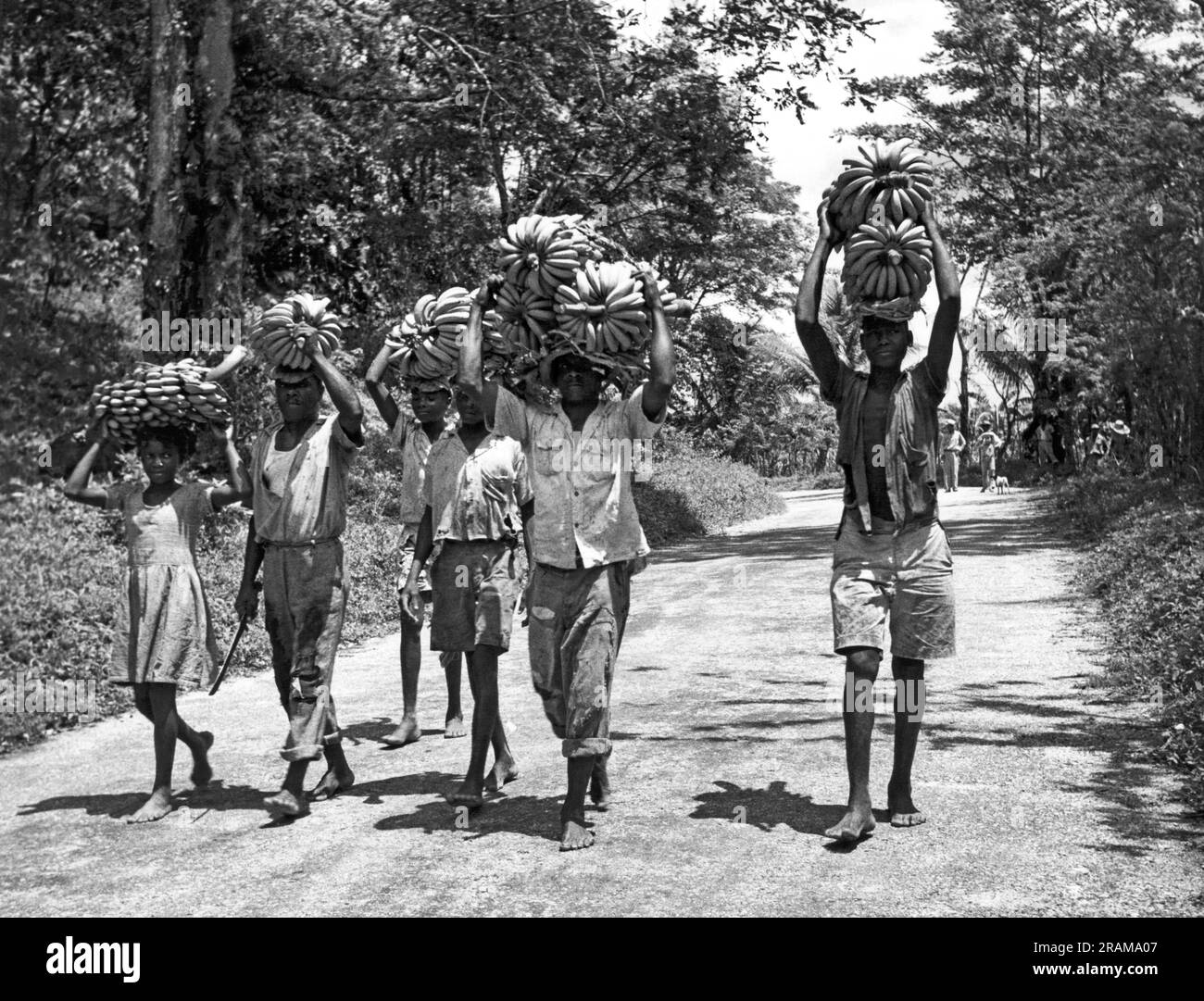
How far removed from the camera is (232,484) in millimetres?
6512

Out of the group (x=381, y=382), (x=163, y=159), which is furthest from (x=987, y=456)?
(x=381, y=382)

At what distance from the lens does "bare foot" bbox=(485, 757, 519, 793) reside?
667 centimetres

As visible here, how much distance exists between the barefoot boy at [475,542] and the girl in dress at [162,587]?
100cm

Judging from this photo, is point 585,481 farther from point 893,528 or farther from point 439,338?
point 439,338

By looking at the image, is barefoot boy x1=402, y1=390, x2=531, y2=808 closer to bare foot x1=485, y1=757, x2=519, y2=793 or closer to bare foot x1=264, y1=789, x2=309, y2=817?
bare foot x1=485, y1=757, x2=519, y2=793

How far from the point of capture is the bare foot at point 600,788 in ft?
20.2

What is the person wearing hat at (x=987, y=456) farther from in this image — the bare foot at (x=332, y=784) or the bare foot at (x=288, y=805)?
the bare foot at (x=288, y=805)

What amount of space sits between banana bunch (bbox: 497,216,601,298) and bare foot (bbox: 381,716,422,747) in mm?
3039

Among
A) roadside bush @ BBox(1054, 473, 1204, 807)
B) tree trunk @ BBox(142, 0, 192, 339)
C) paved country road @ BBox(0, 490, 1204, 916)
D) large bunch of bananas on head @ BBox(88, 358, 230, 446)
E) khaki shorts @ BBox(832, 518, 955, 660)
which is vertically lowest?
paved country road @ BBox(0, 490, 1204, 916)

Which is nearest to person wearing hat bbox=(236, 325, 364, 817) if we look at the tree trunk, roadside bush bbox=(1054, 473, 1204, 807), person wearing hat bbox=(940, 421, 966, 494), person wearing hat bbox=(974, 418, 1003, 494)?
roadside bush bbox=(1054, 473, 1204, 807)

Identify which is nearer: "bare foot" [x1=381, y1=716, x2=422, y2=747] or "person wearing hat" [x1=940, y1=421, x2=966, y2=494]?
"bare foot" [x1=381, y1=716, x2=422, y2=747]

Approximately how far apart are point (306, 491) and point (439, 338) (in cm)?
110

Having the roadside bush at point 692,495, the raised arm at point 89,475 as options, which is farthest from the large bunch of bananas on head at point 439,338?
the roadside bush at point 692,495
